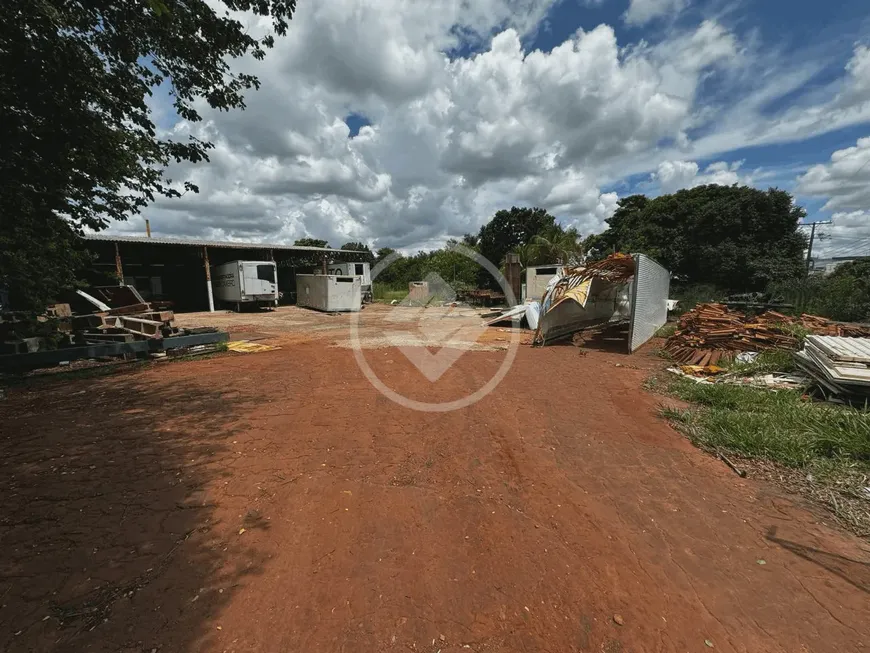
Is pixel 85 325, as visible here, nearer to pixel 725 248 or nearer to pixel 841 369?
pixel 841 369

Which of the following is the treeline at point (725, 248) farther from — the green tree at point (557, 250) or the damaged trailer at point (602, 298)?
the damaged trailer at point (602, 298)

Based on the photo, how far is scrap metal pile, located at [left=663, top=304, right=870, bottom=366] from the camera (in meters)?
7.60

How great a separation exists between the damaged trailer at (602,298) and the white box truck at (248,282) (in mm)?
15630

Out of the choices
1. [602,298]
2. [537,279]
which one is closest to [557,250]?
[537,279]

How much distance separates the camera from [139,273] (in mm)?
22812

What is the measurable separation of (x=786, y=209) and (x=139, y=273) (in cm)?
3702

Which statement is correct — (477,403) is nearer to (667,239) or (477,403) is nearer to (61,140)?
(61,140)

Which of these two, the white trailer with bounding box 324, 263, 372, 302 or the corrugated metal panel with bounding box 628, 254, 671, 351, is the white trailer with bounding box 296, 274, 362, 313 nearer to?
the white trailer with bounding box 324, 263, 372, 302

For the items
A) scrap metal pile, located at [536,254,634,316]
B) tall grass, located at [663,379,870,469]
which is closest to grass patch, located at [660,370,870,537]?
tall grass, located at [663,379,870,469]

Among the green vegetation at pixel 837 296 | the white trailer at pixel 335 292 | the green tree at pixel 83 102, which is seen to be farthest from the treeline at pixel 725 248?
the green tree at pixel 83 102

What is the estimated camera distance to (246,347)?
32.4 feet

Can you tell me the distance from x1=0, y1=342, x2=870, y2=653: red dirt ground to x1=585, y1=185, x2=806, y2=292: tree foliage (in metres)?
19.8

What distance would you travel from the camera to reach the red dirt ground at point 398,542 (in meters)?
1.90

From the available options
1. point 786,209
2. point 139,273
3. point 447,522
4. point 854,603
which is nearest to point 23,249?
point 447,522
